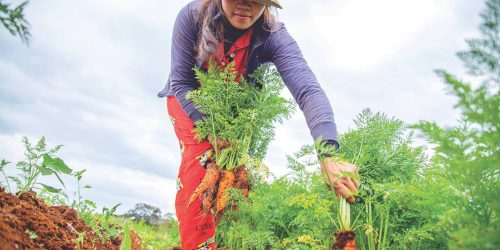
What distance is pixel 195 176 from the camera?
3379 millimetres

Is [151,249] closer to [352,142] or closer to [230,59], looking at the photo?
[230,59]

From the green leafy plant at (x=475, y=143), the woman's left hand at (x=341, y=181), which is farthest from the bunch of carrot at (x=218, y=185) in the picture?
the green leafy plant at (x=475, y=143)

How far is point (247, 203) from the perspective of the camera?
3.12 metres

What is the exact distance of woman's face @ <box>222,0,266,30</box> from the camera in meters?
3.07

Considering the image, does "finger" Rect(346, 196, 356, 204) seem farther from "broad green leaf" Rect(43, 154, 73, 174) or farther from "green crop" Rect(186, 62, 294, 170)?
"broad green leaf" Rect(43, 154, 73, 174)

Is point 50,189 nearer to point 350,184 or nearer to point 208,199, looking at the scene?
point 208,199

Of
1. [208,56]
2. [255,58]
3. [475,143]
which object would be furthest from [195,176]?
[475,143]

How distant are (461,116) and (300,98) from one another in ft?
4.99

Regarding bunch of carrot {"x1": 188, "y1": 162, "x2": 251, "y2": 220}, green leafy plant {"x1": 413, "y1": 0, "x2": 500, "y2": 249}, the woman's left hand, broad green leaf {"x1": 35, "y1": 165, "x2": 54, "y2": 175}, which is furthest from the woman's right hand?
green leafy plant {"x1": 413, "y1": 0, "x2": 500, "y2": 249}

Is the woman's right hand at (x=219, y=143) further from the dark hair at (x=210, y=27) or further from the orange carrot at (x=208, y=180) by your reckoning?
the dark hair at (x=210, y=27)

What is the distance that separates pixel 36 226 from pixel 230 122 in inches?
62.1

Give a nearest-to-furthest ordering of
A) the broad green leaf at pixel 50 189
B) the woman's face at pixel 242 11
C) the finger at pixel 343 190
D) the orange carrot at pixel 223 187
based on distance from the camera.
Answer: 1. the finger at pixel 343 190
2. the broad green leaf at pixel 50 189
3. the woman's face at pixel 242 11
4. the orange carrot at pixel 223 187

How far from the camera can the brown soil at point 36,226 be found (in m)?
1.79

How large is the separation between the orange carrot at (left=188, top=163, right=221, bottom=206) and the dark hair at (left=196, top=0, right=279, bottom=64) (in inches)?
29.9
